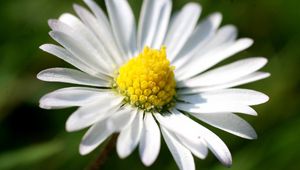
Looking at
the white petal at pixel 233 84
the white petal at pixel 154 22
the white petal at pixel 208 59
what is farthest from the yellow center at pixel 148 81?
the white petal at pixel 154 22

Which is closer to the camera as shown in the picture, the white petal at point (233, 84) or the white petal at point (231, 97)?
the white petal at point (231, 97)

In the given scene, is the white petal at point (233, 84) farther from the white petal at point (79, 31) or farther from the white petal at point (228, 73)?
the white petal at point (79, 31)

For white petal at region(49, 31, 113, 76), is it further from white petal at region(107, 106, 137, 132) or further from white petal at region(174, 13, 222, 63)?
white petal at region(174, 13, 222, 63)

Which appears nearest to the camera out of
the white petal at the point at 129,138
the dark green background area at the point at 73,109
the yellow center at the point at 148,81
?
the white petal at the point at 129,138

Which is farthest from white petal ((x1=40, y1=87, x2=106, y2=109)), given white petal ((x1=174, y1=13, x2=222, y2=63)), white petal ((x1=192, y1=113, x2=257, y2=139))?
white petal ((x1=174, y1=13, x2=222, y2=63))

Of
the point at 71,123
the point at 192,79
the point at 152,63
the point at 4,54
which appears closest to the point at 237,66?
the point at 192,79

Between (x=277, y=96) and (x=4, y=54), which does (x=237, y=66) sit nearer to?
(x=277, y=96)
